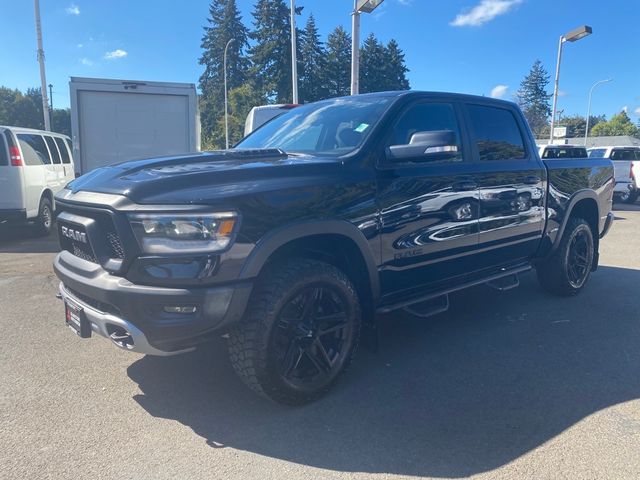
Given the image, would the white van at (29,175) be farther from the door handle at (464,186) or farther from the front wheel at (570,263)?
the front wheel at (570,263)

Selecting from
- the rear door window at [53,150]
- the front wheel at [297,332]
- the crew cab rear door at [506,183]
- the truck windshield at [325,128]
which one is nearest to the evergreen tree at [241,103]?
the rear door window at [53,150]

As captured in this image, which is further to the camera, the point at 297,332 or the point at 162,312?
the point at 297,332

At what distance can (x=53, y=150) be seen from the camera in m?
9.95

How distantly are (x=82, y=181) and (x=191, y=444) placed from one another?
173cm

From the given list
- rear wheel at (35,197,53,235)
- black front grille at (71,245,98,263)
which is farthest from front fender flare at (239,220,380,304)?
rear wheel at (35,197,53,235)

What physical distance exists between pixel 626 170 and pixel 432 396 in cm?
1643

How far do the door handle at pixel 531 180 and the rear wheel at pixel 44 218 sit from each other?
8237 millimetres

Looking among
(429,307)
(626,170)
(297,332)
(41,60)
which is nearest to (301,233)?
(297,332)

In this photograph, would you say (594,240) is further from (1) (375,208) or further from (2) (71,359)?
(2) (71,359)

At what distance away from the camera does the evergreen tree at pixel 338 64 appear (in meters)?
58.4

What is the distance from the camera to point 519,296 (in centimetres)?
560

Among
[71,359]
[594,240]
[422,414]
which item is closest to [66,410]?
[71,359]

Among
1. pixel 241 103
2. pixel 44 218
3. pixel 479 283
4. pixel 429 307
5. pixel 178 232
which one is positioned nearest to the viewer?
pixel 178 232

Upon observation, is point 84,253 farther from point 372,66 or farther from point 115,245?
point 372,66
